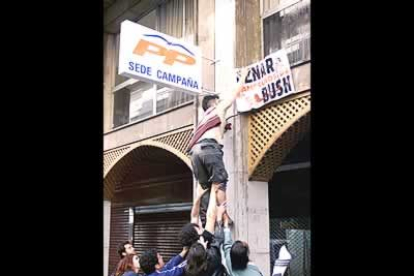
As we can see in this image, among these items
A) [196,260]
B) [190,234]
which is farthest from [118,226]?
[196,260]

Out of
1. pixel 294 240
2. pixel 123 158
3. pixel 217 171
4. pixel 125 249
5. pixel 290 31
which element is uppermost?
pixel 290 31

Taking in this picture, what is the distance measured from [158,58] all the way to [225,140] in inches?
27.6

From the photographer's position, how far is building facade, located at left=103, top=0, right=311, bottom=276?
307 cm

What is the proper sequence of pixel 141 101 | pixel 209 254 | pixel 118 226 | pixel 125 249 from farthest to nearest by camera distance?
pixel 118 226 < pixel 141 101 < pixel 125 249 < pixel 209 254

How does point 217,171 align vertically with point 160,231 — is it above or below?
above

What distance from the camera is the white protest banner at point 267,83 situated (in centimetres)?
297

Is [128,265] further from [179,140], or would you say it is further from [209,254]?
[179,140]

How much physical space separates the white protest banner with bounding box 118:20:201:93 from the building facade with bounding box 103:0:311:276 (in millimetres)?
110

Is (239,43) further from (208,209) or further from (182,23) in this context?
(208,209)

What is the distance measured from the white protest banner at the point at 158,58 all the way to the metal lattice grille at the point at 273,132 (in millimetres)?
530

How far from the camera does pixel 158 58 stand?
3.33m

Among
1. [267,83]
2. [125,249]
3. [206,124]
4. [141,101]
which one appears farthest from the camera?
[141,101]

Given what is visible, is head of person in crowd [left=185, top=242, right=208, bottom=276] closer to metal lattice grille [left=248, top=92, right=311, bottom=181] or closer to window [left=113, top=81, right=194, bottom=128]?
metal lattice grille [left=248, top=92, right=311, bottom=181]
